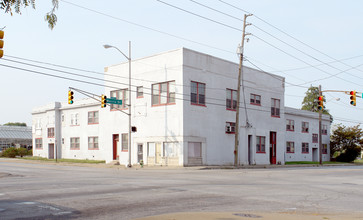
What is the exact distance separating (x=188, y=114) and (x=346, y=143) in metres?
42.4

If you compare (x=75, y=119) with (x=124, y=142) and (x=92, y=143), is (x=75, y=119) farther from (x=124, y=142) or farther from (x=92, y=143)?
(x=124, y=142)

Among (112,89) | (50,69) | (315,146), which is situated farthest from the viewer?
(315,146)

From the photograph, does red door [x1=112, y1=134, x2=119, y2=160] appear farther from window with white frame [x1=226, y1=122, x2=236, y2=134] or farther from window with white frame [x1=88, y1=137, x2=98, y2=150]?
window with white frame [x1=226, y1=122, x2=236, y2=134]

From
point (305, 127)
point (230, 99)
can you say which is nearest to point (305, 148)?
point (305, 127)

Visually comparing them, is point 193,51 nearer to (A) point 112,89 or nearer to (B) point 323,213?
(A) point 112,89

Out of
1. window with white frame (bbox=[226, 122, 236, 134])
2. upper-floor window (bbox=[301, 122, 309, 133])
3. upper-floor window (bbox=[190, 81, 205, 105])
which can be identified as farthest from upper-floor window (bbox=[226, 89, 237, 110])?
upper-floor window (bbox=[301, 122, 309, 133])

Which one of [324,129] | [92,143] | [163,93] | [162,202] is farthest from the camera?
[324,129]

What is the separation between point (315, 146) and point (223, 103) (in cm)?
3128

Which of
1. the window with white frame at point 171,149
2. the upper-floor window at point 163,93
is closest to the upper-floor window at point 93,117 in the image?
the upper-floor window at point 163,93

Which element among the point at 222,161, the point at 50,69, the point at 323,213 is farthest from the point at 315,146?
the point at 323,213

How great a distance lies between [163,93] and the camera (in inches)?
1511

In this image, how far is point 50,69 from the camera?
29000mm

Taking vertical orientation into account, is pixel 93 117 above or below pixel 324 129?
above

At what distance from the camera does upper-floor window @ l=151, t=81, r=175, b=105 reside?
3753 cm
